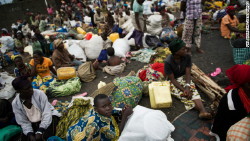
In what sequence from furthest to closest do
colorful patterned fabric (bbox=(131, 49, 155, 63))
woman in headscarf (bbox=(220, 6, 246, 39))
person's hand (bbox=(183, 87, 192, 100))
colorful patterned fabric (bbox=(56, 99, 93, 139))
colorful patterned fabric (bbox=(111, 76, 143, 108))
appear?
woman in headscarf (bbox=(220, 6, 246, 39)) < colorful patterned fabric (bbox=(131, 49, 155, 63)) < colorful patterned fabric (bbox=(111, 76, 143, 108)) < person's hand (bbox=(183, 87, 192, 100)) < colorful patterned fabric (bbox=(56, 99, 93, 139))

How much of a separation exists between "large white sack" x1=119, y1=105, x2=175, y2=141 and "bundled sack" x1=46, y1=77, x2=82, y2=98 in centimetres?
219

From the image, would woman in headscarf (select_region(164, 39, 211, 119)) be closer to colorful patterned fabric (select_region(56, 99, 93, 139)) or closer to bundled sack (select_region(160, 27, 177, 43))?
colorful patterned fabric (select_region(56, 99, 93, 139))

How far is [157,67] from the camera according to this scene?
3.59m

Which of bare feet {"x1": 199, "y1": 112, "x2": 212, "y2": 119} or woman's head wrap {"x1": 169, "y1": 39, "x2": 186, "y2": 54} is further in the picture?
woman's head wrap {"x1": 169, "y1": 39, "x2": 186, "y2": 54}

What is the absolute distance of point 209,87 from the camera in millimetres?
2975

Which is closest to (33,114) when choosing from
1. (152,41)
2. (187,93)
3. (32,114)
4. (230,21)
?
(32,114)

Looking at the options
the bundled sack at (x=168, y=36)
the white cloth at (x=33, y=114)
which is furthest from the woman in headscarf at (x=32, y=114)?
the bundled sack at (x=168, y=36)

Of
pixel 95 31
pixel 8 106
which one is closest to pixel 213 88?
pixel 8 106

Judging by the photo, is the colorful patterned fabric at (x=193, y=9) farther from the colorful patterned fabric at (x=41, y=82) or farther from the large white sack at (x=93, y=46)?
the colorful patterned fabric at (x=41, y=82)

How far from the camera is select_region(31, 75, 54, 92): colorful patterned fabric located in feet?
12.6

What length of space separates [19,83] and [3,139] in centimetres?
98

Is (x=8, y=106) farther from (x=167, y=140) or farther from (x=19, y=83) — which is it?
(x=167, y=140)

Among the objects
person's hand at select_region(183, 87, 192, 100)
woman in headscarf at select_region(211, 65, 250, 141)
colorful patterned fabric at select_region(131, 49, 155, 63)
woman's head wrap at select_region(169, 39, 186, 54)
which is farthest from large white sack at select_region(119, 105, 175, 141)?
colorful patterned fabric at select_region(131, 49, 155, 63)

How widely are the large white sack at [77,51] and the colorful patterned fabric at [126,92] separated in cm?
262
